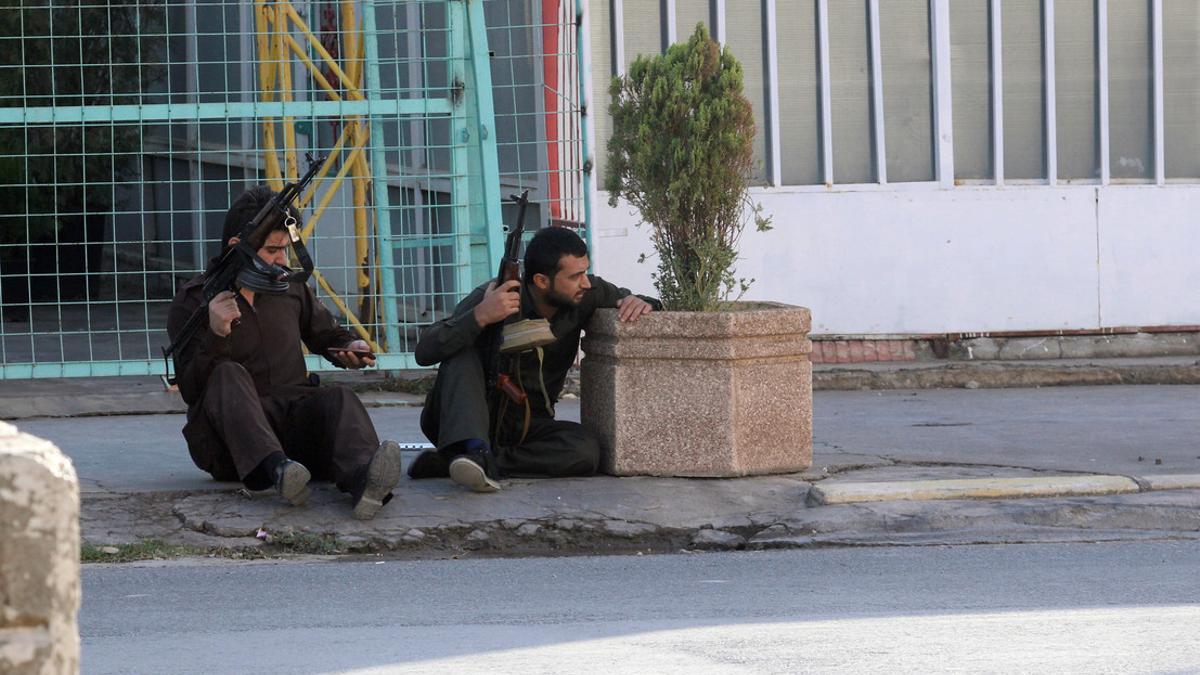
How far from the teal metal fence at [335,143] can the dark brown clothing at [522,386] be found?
→ 44 cm

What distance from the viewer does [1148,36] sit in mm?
10992

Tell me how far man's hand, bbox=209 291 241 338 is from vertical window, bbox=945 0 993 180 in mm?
5889

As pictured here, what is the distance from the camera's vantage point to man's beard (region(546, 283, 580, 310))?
6969mm

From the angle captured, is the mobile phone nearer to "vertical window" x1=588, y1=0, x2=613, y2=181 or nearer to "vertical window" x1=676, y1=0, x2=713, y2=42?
"vertical window" x1=588, y1=0, x2=613, y2=181

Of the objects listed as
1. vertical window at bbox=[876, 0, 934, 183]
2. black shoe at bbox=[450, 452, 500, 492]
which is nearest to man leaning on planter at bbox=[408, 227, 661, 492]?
black shoe at bbox=[450, 452, 500, 492]

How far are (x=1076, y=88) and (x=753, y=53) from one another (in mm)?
2125

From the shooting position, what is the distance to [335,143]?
11.1 metres

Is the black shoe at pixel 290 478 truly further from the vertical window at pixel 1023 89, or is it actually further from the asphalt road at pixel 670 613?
the vertical window at pixel 1023 89

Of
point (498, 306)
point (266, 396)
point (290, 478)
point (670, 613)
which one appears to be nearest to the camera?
point (670, 613)

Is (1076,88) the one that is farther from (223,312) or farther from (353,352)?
(223,312)

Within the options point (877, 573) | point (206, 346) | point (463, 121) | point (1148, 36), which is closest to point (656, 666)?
point (877, 573)

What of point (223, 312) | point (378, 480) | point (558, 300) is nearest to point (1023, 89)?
point (558, 300)

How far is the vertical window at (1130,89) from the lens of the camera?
1096 cm

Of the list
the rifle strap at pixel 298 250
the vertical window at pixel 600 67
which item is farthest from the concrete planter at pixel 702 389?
the vertical window at pixel 600 67
